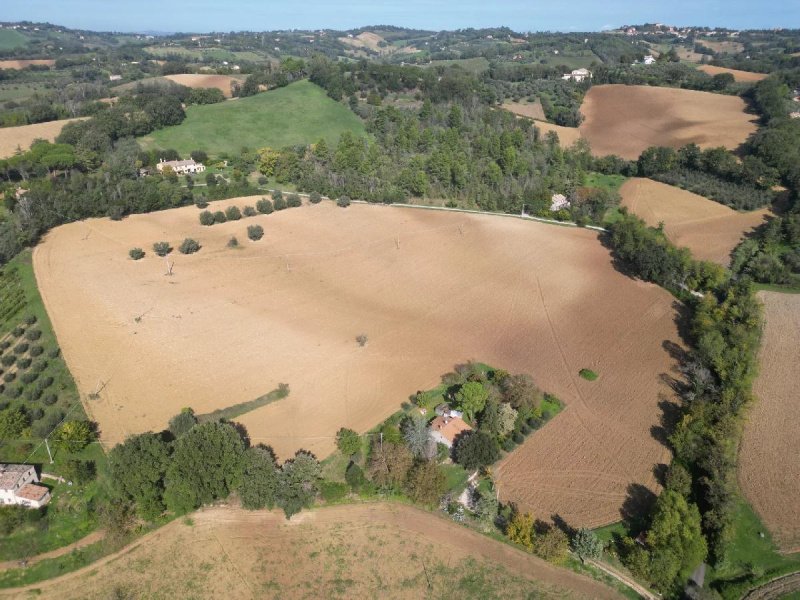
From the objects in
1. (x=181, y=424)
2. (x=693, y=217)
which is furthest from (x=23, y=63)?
(x=693, y=217)

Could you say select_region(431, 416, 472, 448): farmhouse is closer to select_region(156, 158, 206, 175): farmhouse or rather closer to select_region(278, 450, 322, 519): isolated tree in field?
select_region(278, 450, 322, 519): isolated tree in field

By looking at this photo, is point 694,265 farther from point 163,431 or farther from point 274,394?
point 163,431

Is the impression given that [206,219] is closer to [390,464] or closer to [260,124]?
[260,124]

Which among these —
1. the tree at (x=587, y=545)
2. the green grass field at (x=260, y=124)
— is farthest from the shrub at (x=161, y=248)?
the tree at (x=587, y=545)

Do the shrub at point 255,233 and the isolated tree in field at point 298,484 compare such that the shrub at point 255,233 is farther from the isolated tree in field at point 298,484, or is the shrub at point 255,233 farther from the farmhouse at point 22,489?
the isolated tree in field at point 298,484

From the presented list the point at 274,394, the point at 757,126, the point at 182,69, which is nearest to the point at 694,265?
the point at 274,394

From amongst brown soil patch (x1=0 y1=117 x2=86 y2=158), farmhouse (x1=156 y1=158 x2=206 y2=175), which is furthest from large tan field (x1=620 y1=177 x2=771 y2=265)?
brown soil patch (x1=0 y1=117 x2=86 y2=158)
